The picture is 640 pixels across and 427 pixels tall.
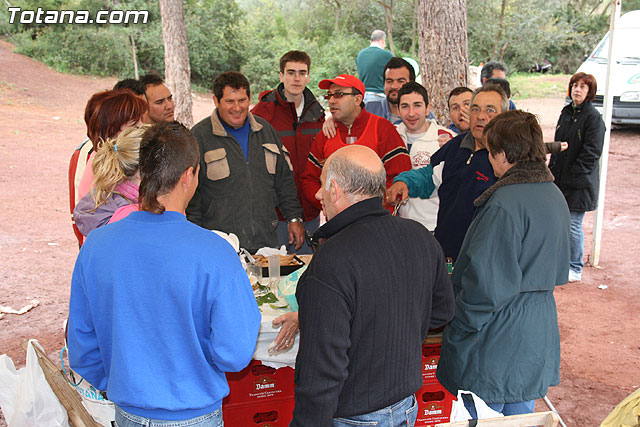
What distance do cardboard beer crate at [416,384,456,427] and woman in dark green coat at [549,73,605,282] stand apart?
10.2 feet

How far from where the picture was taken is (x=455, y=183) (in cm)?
336

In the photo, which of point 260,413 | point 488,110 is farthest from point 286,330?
point 488,110

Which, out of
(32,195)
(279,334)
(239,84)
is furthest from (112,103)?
(32,195)

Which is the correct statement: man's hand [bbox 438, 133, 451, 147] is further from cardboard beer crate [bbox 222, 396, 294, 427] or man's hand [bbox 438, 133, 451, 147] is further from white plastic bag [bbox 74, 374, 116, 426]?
white plastic bag [bbox 74, 374, 116, 426]

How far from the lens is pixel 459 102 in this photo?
434cm

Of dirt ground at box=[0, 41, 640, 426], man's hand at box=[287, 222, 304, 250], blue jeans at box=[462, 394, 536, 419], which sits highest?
man's hand at box=[287, 222, 304, 250]

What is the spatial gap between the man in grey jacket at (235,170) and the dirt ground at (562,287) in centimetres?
177

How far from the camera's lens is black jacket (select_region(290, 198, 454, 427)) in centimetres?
178

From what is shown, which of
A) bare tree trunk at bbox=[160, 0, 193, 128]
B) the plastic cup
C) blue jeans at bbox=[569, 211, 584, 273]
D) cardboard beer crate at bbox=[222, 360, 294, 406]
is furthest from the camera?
bare tree trunk at bbox=[160, 0, 193, 128]

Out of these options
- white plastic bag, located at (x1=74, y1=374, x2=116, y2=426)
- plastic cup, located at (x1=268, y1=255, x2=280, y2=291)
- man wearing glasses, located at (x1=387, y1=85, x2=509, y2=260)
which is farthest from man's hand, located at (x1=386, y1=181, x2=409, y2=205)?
white plastic bag, located at (x1=74, y1=374, x2=116, y2=426)

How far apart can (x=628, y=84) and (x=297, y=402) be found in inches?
469

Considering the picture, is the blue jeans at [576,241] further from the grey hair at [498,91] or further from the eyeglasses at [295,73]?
the eyeglasses at [295,73]

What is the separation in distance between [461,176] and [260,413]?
5.62 feet

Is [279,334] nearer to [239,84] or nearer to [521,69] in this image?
[239,84]
